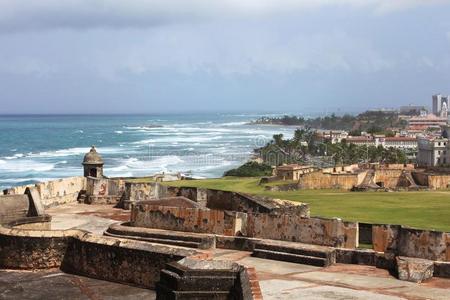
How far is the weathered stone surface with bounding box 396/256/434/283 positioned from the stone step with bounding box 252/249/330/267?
1692 mm

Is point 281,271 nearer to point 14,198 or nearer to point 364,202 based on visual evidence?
point 14,198

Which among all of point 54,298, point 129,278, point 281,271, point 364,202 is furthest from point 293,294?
point 364,202

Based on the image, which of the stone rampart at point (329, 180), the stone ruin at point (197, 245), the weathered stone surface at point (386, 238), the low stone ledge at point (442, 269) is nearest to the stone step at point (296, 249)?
the stone ruin at point (197, 245)

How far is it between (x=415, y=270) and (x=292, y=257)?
2781 millimetres

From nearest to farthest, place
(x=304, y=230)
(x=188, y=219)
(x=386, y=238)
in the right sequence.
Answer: (x=386, y=238), (x=304, y=230), (x=188, y=219)

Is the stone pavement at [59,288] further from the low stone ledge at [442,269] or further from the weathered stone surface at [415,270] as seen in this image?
the low stone ledge at [442,269]

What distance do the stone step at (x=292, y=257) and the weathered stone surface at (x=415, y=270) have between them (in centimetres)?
169

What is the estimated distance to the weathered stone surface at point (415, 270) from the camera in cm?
1397

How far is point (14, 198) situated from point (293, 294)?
8.54 m

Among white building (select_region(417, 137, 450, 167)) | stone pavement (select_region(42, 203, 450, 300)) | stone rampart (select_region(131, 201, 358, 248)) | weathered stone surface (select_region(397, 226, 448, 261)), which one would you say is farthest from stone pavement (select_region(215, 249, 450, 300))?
white building (select_region(417, 137, 450, 167))

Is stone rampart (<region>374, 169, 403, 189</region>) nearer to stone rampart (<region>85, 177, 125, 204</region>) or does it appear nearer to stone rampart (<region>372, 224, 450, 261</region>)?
stone rampart (<region>85, 177, 125, 204</region>)

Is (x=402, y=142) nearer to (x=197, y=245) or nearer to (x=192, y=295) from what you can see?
(x=197, y=245)

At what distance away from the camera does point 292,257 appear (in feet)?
51.9

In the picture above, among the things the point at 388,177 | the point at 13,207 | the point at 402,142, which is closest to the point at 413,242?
the point at 13,207
